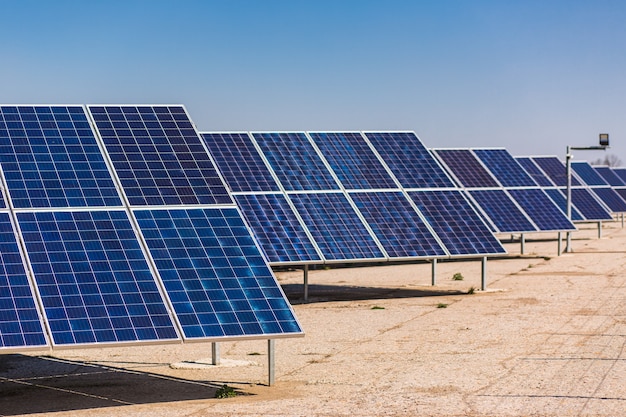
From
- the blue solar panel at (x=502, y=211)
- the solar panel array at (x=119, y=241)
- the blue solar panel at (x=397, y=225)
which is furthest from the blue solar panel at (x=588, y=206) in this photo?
the solar panel array at (x=119, y=241)

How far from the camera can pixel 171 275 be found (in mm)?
18000

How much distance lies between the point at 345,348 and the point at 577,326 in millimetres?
6555

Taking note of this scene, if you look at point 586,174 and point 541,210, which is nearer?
point 541,210

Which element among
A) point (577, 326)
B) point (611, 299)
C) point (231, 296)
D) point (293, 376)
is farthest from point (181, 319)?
point (611, 299)

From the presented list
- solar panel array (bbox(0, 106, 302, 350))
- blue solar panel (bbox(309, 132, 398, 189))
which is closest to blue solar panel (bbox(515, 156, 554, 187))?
blue solar panel (bbox(309, 132, 398, 189))

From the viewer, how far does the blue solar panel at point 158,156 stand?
20.2m

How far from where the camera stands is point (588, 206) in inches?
2451

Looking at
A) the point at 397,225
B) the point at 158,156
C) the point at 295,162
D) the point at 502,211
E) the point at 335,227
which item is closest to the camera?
the point at 158,156

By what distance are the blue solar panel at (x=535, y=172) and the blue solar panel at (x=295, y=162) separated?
1083 inches

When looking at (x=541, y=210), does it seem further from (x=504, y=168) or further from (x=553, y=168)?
(x=553, y=168)

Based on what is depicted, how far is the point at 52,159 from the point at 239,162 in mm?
13529

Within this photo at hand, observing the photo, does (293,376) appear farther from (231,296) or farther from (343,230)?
(343,230)

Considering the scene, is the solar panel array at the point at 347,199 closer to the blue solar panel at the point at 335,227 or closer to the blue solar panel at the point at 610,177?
the blue solar panel at the point at 335,227

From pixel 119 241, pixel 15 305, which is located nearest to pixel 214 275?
pixel 119 241
